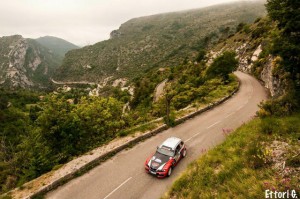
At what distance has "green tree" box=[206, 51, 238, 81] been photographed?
103 ft

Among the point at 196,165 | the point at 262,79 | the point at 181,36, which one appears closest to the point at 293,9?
the point at 196,165

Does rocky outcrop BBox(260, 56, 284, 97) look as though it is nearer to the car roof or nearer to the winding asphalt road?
the winding asphalt road

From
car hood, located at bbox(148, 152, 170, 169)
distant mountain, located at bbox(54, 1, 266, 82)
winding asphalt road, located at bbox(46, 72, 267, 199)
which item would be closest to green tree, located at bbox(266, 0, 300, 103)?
winding asphalt road, located at bbox(46, 72, 267, 199)

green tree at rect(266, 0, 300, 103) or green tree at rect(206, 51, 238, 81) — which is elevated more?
green tree at rect(266, 0, 300, 103)

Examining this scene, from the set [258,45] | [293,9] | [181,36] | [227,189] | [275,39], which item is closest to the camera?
[227,189]

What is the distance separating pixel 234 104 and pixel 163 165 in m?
15.2

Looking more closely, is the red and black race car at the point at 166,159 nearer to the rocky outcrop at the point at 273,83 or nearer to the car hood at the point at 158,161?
the car hood at the point at 158,161

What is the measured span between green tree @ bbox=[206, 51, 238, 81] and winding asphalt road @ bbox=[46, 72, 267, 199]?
40.4ft

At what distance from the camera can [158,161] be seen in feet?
37.6

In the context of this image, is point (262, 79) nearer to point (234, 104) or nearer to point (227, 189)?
point (234, 104)

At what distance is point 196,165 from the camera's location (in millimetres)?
9664

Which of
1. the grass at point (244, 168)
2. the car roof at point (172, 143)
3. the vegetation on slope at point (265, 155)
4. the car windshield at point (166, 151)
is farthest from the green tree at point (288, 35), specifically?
the car windshield at point (166, 151)

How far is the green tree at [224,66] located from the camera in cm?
3153

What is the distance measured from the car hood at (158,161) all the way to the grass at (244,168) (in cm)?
220
